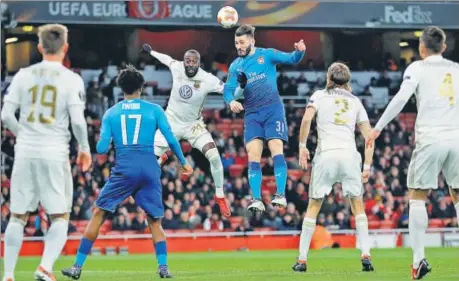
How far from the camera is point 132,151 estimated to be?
42.7ft

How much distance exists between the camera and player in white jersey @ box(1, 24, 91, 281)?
37.4 feet

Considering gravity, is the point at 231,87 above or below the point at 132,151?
above

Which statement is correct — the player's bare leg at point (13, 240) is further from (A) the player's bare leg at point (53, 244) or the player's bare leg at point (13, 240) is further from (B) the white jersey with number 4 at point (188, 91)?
(B) the white jersey with number 4 at point (188, 91)

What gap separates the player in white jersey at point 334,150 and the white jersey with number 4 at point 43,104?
12.8 ft

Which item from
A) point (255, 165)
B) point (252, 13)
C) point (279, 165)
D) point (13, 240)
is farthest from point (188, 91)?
point (252, 13)

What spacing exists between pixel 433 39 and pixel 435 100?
0.67m

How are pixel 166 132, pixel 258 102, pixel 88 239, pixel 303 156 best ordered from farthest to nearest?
pixel 258 102 → pixel 303 156 → pixel 88 239 → pixel 166 132

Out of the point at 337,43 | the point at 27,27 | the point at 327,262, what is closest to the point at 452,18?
the point at 337,43

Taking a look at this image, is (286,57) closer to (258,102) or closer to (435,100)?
(258,102)

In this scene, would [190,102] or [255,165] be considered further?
[190,102]

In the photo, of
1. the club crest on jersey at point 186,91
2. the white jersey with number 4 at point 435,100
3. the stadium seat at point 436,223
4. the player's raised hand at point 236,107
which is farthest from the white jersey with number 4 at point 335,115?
the stadium seat at point 436,223

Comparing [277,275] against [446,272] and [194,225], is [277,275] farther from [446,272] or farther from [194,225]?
[194,225]

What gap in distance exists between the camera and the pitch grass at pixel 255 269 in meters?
13.4

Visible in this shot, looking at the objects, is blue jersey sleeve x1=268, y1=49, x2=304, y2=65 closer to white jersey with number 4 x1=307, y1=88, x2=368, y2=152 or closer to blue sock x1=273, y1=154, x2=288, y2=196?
white jersey with number 4 x1=307, y1=88, x2=368, y2=152
